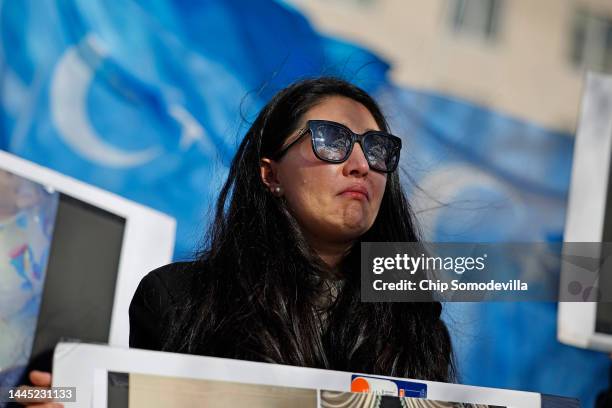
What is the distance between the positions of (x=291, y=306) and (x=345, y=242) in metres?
0.21

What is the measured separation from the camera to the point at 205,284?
5.75ft

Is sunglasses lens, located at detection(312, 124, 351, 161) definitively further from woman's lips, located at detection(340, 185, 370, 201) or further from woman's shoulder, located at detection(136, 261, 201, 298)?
woman's shoulder, located at detection(136, 261, 201, 298)

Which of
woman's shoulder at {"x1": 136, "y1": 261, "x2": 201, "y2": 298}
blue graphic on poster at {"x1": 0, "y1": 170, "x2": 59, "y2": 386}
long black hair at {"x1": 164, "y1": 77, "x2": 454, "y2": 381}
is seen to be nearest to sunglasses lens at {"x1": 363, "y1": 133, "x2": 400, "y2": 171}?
long black hair at {"x1": 164, "y1": 77, "x2": 454, "y2": 381}

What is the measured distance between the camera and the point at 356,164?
5.80 feet

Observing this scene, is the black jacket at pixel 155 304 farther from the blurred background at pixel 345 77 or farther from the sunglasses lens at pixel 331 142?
the blurred background at pixel 345 77

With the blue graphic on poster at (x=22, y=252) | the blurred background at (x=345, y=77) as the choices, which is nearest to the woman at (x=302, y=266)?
the blurred background at (x=345, y=77)

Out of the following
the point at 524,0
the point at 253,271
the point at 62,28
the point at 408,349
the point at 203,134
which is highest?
the point at 524,0

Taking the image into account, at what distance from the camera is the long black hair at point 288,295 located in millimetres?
1643

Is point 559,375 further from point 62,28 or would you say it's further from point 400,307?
point 62,28

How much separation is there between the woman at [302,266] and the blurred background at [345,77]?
0.39 metres

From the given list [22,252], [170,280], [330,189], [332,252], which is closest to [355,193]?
[330,189]

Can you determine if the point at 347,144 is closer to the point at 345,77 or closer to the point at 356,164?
the point at 356,164

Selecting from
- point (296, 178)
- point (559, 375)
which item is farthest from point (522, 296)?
point (296, 178)

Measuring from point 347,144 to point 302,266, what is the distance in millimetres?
276
